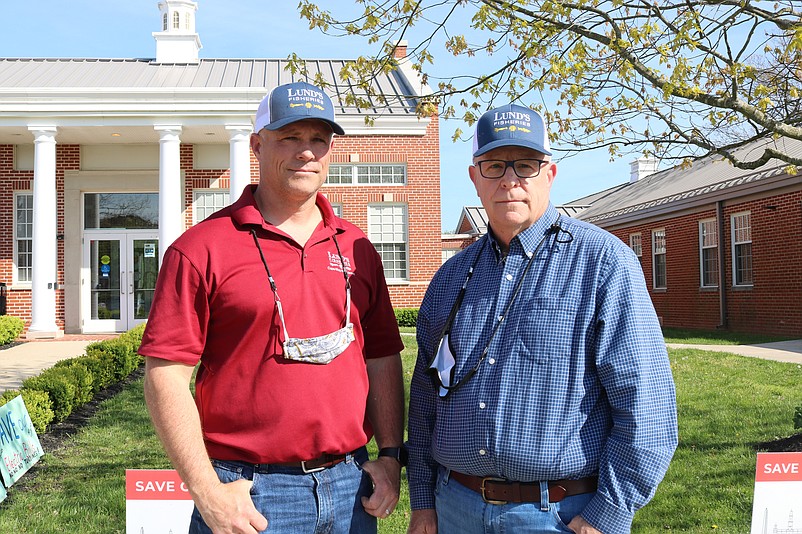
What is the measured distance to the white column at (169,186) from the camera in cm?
1709

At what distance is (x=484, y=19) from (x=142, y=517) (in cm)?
442

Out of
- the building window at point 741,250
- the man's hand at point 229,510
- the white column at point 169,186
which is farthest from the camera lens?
the building window at point 741,250

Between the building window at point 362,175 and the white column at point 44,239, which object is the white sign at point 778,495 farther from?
the building window at point 362,175

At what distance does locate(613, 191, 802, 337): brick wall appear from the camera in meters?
16.8

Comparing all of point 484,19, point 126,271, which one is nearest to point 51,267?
point 126,271

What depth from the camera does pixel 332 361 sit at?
2.68m

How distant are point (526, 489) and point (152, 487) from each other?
226cm

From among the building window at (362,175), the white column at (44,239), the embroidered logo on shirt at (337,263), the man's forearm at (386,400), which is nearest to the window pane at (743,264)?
the building window at (362,175)

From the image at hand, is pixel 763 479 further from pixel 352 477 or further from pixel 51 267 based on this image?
pixel 51 267

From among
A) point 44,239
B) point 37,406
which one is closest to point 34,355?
point 44,239

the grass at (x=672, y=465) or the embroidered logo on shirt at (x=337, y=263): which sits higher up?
the embroidered logo on shirt at (x=337, y=263)

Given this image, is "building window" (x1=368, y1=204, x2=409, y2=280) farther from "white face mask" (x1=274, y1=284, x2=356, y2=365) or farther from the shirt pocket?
the shirt pocket

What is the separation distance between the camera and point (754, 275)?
18.2 meters

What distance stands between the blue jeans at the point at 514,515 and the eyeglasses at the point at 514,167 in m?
1.11
